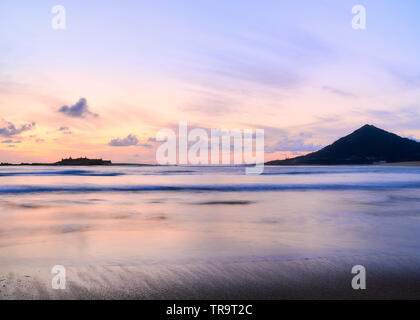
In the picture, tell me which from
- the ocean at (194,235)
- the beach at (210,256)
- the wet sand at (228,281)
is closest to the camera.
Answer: the wet sand at (228,281)

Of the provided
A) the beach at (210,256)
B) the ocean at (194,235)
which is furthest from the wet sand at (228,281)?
the ocean at (194,235)

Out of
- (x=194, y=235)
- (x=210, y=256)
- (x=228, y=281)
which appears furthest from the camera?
(x=194, y=235)

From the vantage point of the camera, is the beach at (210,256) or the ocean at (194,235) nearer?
the beach at (210,256)

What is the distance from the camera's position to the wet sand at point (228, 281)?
364 cm

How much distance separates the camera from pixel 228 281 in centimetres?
405

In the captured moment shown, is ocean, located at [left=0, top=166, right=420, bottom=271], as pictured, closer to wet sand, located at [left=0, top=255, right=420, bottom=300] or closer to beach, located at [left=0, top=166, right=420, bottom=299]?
beach, located at [left=0, top=166, right=420, bottom=299]

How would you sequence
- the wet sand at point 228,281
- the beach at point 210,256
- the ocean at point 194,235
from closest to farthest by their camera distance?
the wet sand at point 228,281, the beach at point 210,256, the ocean at point 194,235

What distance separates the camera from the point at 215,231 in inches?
288
